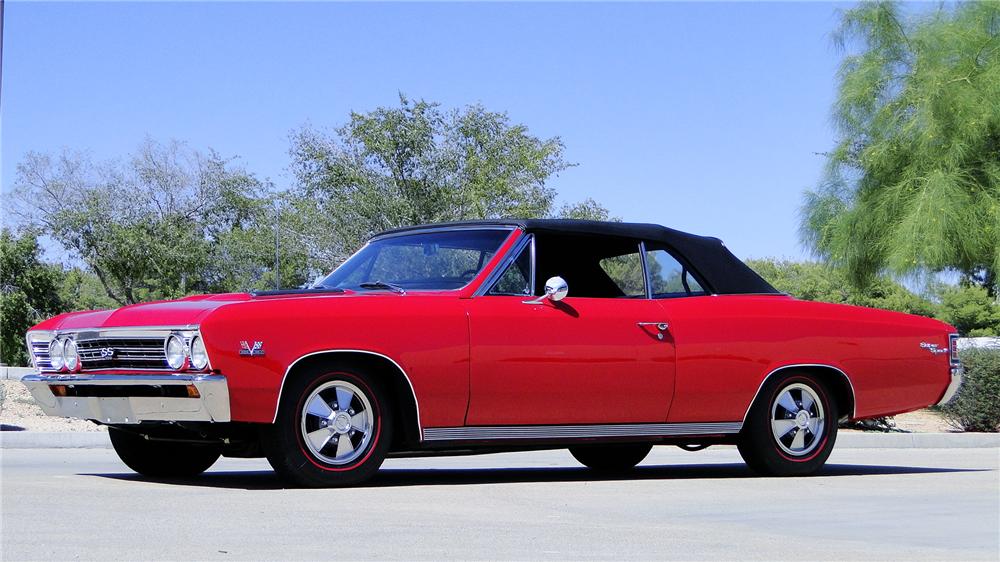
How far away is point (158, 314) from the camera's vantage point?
830 cm

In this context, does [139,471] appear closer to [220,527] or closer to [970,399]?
[220,527]

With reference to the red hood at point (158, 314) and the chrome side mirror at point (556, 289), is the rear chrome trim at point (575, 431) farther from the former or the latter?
the red hood at point (158, 314)

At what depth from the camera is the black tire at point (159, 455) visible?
31.3 ft

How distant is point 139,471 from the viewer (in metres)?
9.67

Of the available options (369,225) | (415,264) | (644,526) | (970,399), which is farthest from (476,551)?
(369,225)

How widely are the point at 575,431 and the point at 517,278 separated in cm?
104

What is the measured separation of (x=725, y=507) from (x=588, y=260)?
2378 mm

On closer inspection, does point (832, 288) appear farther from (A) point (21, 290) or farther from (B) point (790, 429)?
(B) point (790, 429)

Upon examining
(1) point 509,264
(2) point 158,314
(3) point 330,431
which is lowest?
(3) point 330,431

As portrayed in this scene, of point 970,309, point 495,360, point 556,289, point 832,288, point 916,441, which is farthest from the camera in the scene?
point 832,288

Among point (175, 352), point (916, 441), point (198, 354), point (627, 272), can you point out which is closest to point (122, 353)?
point (175, 352)

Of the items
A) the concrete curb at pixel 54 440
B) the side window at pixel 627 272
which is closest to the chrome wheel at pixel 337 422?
the side window at pixel 627 272

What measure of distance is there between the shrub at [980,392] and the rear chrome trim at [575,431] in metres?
10.0

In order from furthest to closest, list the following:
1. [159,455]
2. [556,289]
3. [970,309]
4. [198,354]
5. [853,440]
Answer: [970,309] → [853,440] → [159,455] → [556,289] → [198,354]
